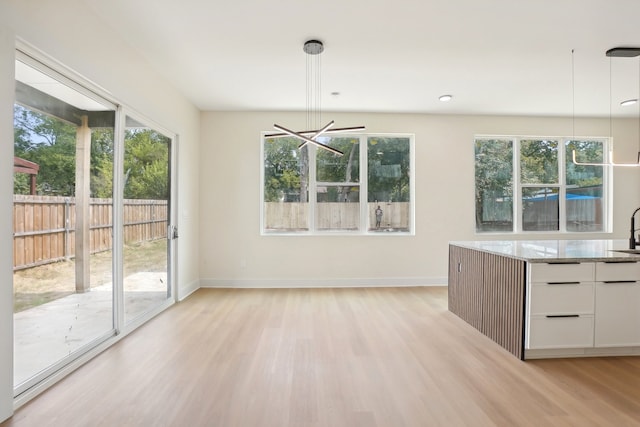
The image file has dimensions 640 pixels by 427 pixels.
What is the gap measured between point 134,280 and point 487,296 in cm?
363

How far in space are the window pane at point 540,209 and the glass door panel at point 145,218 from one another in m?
5.61

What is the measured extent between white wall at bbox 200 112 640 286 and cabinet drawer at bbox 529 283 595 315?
2.72 m

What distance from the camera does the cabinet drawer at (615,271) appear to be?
275 centimetres

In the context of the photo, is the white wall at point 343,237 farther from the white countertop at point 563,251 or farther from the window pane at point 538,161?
the white countertop at point 563,251

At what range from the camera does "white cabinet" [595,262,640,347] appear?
9.04 ft

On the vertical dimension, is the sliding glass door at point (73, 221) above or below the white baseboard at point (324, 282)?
above

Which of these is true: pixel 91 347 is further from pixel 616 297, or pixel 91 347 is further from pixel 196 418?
pixel 616 297

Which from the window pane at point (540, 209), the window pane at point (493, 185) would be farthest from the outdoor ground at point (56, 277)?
the window pane at point (540, 209)

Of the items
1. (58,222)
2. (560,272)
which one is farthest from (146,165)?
(560,272)

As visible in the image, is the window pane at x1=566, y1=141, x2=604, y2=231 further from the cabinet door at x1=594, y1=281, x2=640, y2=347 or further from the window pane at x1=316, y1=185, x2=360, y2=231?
the window pane at x1=316, y1=185, x2=360, y2=231

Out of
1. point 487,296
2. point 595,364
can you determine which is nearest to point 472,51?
point 487,296

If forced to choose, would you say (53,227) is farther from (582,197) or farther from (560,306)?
(582,197)

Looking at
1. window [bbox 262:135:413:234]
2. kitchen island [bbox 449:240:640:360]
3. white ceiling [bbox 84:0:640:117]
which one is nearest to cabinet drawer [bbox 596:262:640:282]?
kitchen island [bbox 449:240:640:360]

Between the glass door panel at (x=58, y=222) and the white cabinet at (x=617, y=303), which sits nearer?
the glass door panel at (x=58, y=222)
